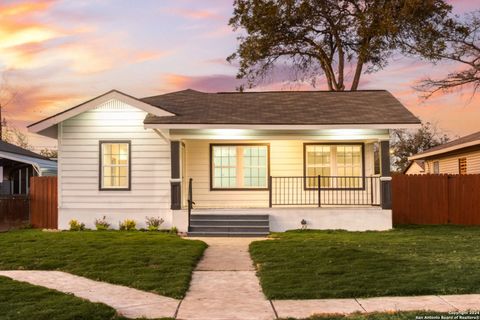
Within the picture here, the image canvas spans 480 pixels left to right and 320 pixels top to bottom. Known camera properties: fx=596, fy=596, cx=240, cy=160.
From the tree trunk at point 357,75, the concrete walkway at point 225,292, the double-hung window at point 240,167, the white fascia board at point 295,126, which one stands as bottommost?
the concrete walkway at point 225,292

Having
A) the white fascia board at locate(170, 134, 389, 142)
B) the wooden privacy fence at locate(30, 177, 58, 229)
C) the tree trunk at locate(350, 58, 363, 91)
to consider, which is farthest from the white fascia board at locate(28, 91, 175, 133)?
the tree trunk at locate(350, 58, 363, 91)

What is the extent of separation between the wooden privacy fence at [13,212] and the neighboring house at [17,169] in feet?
7.98

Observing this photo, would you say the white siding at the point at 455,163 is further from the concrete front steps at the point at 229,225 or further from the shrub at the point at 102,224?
the shrub at the point at 102,224

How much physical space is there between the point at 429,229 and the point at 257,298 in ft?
37.4

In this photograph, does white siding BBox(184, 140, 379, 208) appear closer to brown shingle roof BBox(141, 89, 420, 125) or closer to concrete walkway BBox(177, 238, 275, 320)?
brown shingle roof BBox(141, 89, 420, 125)

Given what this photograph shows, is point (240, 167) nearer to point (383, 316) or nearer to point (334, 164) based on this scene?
point (334, 164)

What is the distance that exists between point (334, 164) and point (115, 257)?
1023cm

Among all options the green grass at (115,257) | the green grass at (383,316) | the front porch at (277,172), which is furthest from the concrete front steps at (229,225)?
the green grass at (383,316)

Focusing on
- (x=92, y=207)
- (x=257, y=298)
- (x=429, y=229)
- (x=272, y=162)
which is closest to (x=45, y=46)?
(x=92, y=207)

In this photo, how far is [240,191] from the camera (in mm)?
20359

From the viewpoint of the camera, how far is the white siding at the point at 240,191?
66.7 feet

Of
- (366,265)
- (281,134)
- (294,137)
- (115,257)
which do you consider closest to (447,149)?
(294,137)

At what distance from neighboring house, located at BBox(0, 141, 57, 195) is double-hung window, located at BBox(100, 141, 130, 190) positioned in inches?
238

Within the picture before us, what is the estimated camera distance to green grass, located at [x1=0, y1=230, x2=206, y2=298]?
10148 mm
